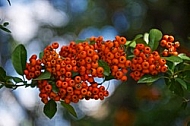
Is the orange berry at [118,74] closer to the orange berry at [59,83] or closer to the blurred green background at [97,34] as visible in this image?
the orange berry at [59,83]

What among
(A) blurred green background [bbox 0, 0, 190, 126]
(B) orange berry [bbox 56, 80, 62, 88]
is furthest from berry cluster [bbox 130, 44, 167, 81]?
(A) blurred green background [bbox 0, 0, 190, 126]

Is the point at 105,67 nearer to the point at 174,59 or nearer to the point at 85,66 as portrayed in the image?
the point at 85,66

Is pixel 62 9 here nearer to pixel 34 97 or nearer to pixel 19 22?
pixel 19 22

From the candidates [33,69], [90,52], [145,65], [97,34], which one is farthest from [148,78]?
[97,34]

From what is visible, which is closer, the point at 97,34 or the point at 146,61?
the point at 146,61

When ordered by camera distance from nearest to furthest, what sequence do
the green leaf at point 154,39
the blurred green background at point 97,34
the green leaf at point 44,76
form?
the green leaf at point 44,76 < the green leaf at point 154,39 < the blurred green background at point 97,34

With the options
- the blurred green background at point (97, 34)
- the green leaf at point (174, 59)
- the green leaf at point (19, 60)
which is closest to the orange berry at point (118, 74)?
the green leaf at point (174, 59)

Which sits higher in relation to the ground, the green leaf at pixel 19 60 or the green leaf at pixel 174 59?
the green leaf at pixel 19 60
